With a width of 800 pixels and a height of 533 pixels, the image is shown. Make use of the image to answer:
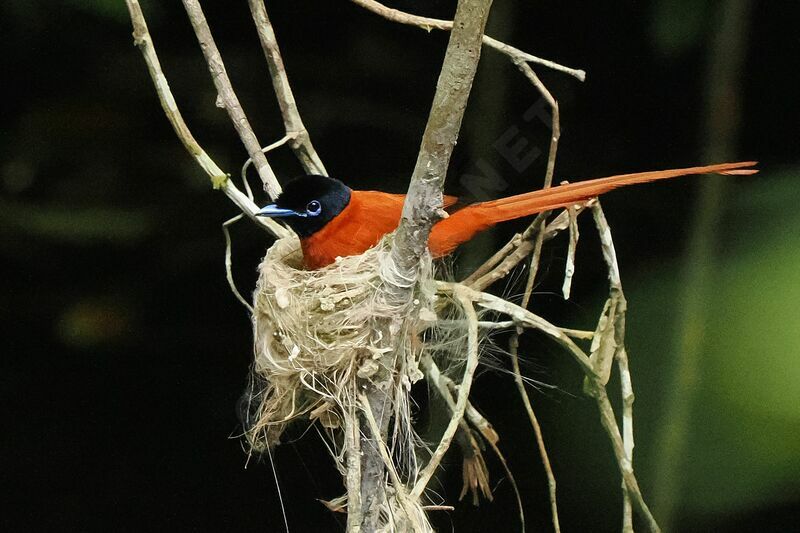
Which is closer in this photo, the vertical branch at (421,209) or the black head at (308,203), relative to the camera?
the vertical branch at (421,209)

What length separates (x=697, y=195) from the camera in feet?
9.19

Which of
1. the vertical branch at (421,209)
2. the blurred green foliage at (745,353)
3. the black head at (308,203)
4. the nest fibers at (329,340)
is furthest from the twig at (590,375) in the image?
the blurred green foliage at (745,353)

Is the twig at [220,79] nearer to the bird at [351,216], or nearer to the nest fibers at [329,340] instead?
the bird at [351,216]

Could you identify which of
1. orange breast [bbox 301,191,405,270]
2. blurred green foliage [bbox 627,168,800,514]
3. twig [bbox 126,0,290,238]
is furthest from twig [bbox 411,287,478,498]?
blurred green foliage [bbox 627,168,800,514]

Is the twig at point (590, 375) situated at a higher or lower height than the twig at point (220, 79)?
lower

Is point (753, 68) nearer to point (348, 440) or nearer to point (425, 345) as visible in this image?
point (425, 345)

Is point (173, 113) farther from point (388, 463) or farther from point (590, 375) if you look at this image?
point (590, 375)

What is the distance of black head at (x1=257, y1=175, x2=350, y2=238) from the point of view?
2398mm

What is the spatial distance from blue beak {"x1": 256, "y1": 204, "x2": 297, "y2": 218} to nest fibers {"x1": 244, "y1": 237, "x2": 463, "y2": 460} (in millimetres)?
143

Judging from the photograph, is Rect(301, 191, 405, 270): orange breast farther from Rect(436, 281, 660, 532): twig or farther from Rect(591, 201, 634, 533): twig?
Rect(591, 201, 634, 533): twig

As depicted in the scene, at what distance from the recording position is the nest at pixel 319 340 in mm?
2027

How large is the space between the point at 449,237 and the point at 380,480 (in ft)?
2.34

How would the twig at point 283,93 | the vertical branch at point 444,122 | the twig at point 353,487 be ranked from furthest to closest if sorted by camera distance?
the twig at point 283,93, the twig at point 353,487, the vertical branch at point 444,122

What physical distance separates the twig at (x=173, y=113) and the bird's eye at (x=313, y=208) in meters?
0.14
